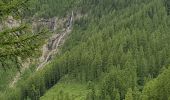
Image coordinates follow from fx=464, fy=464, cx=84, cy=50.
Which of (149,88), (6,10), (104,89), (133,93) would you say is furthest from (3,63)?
(104,89)

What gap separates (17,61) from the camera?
15.8 metres

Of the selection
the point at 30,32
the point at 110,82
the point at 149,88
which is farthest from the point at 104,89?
the point at 30,32

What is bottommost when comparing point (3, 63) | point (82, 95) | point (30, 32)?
point (82, 95)

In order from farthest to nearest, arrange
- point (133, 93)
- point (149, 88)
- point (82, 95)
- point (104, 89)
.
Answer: point (82, 95) < point (104, 89) < point (133, 93) < point (149, 88)

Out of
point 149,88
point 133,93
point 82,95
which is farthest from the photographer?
point 82,95

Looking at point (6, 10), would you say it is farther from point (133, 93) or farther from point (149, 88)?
point (133, 93)

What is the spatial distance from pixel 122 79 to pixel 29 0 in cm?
16314

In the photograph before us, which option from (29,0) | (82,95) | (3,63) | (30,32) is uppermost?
(29,0)

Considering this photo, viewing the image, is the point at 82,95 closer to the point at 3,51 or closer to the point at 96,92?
the point at 96,92

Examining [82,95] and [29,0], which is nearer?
[29,0]

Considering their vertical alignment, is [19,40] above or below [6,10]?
below

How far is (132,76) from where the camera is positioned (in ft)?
600

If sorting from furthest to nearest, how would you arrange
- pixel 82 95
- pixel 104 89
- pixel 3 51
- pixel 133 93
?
pixel 82 95 → pixel 104 89 → pixel 133 93 → pixel 3 51

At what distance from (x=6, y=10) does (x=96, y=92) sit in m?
165
